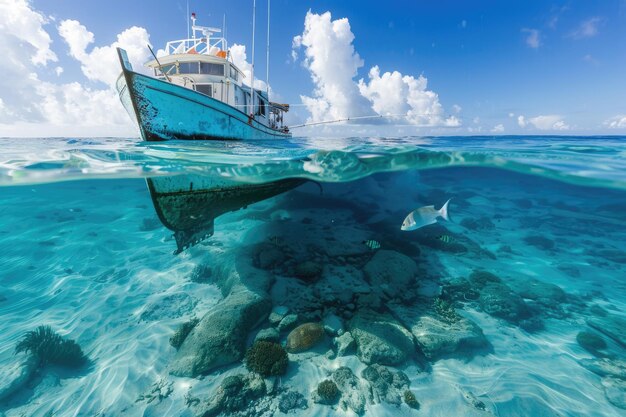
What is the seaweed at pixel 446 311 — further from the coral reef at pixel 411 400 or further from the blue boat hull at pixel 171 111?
the blue boat hull at pixel 171 111

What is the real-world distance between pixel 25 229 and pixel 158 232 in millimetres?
11586

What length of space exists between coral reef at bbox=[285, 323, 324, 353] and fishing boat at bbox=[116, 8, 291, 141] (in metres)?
9.17

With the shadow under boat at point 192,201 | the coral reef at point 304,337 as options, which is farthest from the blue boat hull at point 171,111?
the coral reef at point 304,337

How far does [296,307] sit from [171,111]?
29.0 ft

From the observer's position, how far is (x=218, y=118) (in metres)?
11.7

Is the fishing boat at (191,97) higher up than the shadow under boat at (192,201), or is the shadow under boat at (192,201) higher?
the fishing boat at (191,97)

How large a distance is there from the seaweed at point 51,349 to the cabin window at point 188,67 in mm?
14486

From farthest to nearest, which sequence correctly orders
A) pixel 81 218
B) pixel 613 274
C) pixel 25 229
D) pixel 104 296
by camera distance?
pixel 81 218 → pixel 25 229 → pixel 613 274 → pixel 104 296

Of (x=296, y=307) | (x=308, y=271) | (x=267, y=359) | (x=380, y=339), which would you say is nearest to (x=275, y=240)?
(x=308, y=271)

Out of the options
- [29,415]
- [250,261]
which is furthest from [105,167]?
[29,415]

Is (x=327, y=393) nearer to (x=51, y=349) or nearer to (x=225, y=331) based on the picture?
(x=225, y=331)

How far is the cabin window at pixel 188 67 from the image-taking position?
1566 centimetres

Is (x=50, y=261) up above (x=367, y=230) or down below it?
below

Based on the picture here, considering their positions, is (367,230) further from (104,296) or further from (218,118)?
(104,296)
